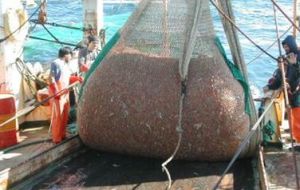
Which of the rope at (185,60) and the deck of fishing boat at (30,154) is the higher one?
the rope at (185,60)

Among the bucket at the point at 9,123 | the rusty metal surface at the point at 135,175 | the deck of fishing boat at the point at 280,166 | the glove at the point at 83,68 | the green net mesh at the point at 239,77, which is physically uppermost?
the green net mesh at the point at 239,77

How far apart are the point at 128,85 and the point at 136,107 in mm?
302

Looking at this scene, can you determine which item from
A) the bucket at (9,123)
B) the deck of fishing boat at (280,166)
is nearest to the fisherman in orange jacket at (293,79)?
the deck of fishing boat at (280,166)

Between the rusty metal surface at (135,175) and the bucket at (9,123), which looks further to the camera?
the bucket at (9,123)

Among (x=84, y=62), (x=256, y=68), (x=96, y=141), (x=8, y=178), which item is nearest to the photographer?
(x=8, y=178)

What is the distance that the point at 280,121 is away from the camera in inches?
315

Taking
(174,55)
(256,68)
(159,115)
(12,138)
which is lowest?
(256,68)

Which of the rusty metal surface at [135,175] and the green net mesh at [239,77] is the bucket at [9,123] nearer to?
the rusty metal surface at [135,175]

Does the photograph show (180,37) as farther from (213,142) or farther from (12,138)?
(12,138)

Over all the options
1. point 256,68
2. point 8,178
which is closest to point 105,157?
point 8,178

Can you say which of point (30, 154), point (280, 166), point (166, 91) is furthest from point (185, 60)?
point (30, 154)

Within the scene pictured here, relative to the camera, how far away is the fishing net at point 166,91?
7.08 m

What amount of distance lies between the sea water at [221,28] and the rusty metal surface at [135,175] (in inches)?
321

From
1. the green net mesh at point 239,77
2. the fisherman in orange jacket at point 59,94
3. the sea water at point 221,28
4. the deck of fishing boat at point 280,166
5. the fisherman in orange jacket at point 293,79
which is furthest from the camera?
the sea water at point 221,28
